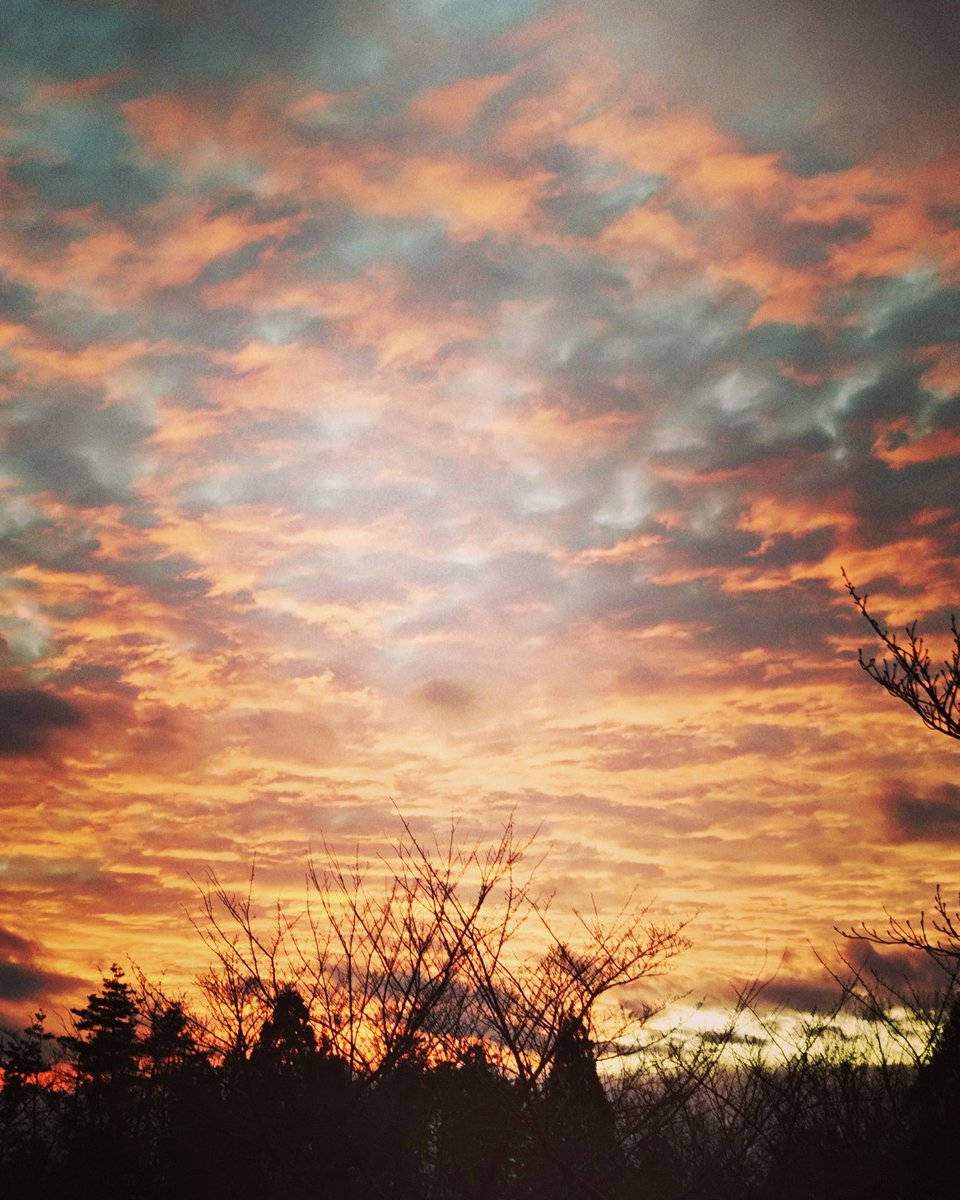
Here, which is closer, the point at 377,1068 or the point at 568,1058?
the point at 568,1058

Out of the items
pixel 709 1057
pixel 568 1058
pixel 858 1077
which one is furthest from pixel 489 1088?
pixel 858 1077

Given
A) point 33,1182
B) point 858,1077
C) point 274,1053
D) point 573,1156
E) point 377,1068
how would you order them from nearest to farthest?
1. point 573,1156
2. point 377,1068
3. point 274,1053
4. point 33,1182
5. point 858,1077

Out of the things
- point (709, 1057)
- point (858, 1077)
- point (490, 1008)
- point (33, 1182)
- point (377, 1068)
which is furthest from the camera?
point (858, 1077)

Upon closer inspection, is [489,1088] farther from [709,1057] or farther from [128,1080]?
[128,1080]

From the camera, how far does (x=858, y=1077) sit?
19.0 m

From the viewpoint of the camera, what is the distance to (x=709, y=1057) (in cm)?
1342

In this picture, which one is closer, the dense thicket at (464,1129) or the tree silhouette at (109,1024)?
the dense thicket at (464,1129)

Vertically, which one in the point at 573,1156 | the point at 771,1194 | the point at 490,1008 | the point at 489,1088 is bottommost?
the point at 771,1194

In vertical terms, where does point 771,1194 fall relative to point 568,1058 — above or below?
below

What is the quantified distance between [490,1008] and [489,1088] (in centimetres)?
257

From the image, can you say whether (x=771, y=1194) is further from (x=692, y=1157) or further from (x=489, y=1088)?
(x=489, y=1088)

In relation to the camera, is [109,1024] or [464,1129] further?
[109,1024]

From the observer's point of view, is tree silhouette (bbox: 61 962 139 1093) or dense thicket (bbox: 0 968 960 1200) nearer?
dense thicket (bbox: 0 968 960 1200)

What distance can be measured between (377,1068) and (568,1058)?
3197 mm
